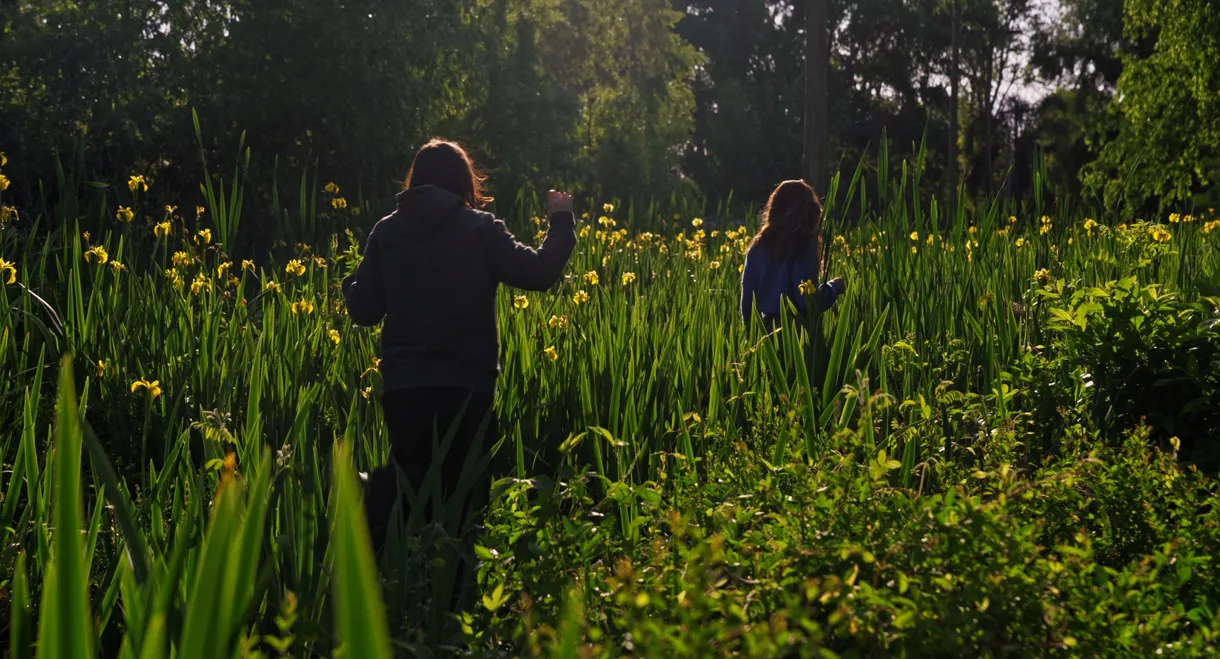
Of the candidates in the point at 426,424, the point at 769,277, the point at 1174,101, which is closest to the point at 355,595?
the point at 426,424

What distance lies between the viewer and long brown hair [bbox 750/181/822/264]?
5.41 meters

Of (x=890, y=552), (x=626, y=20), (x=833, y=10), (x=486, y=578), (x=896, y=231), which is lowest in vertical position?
(x=486, y=578)

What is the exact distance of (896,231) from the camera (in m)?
5.31

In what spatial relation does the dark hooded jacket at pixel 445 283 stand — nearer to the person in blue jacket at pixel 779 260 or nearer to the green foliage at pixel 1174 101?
the person in blue jacket at pixel 779 260

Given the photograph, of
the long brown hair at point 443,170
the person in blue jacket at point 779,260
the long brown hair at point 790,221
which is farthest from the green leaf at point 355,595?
the long brown hair at point 790,221

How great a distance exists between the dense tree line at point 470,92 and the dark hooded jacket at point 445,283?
1448 millimetres

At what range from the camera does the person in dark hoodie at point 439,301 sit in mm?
3656

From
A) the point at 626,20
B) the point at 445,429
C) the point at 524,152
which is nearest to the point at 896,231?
the point at 445,429

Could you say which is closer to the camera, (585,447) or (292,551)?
(292,551)

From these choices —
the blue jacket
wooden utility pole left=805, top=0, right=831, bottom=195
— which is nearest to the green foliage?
Answer: wooden utility pole left=805, top=0, right=831, bottom=195

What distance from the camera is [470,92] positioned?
14.5 m

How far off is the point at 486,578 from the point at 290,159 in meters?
10.6

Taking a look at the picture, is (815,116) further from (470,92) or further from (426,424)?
(426,424)

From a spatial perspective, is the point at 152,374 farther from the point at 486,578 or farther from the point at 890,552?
the point at 890,552
